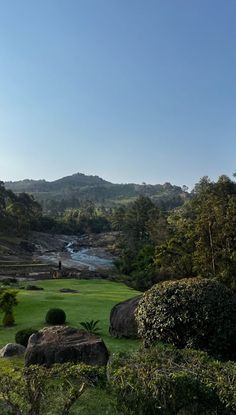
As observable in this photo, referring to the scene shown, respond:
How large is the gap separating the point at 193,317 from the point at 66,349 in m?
4.43

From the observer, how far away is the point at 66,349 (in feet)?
49.6

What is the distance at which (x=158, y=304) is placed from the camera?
16.1m

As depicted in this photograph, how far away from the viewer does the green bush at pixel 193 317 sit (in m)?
15.1

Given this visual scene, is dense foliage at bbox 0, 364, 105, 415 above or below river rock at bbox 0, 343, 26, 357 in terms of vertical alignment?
above

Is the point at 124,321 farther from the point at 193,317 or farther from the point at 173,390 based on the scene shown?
the point at 173,390

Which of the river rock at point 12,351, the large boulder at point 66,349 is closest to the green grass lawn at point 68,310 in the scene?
the river rock at point 12,351

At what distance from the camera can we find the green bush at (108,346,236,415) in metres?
8.59

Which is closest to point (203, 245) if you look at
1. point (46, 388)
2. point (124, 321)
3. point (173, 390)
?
point (124, 321)

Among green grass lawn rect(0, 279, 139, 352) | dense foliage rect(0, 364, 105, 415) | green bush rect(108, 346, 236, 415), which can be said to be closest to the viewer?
green bush rect(108, 346, 236, 415)

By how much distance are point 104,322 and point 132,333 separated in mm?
3919

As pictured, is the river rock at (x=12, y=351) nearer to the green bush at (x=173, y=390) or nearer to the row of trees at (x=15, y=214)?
the green bush at (x=173, y=390)

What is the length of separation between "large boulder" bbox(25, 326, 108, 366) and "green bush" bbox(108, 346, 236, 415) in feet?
18.8

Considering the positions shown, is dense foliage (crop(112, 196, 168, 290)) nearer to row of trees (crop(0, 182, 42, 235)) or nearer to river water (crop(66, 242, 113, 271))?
river water (crop(66, 242, 113, 271))

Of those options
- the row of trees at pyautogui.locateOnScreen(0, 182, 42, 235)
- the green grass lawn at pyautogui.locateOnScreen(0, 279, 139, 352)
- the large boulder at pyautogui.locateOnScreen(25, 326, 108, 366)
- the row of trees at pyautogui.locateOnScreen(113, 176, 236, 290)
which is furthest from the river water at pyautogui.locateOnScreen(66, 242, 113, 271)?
the large boulder at pyautogui.locateOnScreen(25, 326, 108, 366)
